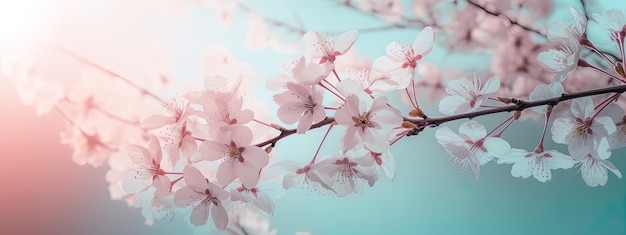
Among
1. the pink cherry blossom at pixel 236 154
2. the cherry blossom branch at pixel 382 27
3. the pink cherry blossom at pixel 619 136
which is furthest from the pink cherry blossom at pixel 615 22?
the pink cherry blossom at pixel 236 154

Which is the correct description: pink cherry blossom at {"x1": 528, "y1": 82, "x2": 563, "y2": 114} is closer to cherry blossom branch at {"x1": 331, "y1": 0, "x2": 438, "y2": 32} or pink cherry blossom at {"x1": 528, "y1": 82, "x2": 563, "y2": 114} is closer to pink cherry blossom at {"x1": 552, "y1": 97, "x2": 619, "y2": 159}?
pink cherry blossom at {"x1": 552, "y1": 97, "x2": 619, "y2": 159}

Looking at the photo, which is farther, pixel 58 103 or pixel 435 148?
pixel 58 103

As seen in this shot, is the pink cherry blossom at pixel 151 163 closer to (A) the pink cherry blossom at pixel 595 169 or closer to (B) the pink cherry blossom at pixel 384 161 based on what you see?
(B) the pink cherry blossom at pixel 384 161

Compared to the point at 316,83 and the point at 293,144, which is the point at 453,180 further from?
the point at 316,83

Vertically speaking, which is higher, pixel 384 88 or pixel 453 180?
pixel 384 88

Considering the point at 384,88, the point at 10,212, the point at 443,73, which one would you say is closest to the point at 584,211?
the point at 443,73
